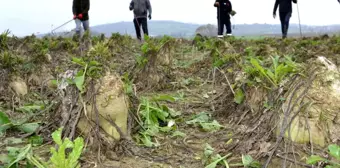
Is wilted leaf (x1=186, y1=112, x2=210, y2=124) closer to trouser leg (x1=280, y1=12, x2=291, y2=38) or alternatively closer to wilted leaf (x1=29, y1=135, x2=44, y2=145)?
wilted leaf (x1=29, y1=135, x2=44, y2=145)

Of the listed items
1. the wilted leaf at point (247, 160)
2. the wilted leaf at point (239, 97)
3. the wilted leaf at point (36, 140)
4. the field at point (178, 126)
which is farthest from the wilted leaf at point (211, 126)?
the wilted leaf at point (36, 140)

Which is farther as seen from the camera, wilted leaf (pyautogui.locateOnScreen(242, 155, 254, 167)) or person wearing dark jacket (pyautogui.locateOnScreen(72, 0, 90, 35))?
person wearing dark jacket (pyautogui.locateOnScreen(72, 0, 90, 35))

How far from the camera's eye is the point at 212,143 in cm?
346

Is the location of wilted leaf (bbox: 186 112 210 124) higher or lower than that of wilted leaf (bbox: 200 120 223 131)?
higher

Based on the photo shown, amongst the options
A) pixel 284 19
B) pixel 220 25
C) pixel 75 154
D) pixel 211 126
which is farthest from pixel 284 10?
pixel 75 154

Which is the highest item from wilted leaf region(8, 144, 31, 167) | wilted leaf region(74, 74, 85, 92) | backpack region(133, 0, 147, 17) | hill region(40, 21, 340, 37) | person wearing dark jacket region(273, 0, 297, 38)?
backpack region(133, 0, 147, 17)

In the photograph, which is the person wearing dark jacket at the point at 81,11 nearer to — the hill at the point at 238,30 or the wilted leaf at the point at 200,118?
the hill at the point at 238,30

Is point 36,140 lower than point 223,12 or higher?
lower

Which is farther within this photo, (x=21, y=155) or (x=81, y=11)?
(x=81, y=11)

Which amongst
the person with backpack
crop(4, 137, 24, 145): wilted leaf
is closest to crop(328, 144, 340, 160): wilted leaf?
crop(4, 137, 24, 145): wilted leaf

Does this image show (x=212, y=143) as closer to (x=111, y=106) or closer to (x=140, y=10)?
(x=111, y=106)

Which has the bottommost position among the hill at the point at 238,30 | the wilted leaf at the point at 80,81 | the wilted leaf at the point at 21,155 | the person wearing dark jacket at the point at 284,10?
the hill at the point at 238,30

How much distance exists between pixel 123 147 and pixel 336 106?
1442mm

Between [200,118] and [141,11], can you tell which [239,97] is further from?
[141,11]
